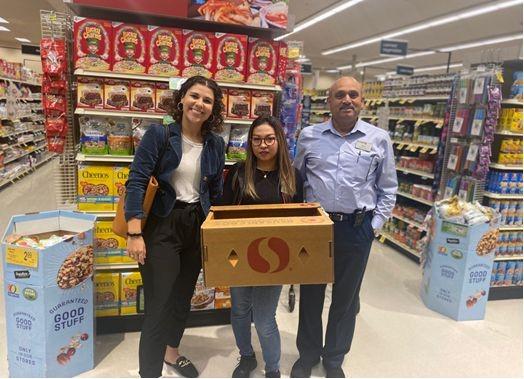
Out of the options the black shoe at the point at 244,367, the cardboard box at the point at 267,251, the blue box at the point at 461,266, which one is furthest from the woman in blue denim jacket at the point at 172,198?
the blue box at the point at 461,266

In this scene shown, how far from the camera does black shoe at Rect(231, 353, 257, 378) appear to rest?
2521mm

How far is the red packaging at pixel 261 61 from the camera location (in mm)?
2902

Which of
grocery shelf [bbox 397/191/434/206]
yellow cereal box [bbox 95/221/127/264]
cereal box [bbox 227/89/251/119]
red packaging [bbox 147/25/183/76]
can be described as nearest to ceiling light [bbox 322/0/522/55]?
grocery shelf [bbox 397/191/434/206]

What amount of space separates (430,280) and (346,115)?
87.9 inches

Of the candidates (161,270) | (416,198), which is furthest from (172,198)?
(416,198)

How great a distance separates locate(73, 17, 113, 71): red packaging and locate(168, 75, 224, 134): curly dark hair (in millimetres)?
912

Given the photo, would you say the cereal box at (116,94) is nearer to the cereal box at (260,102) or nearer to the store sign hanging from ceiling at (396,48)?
the cereal box at (260,102)

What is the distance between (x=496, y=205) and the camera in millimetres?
3900

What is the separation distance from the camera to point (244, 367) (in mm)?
2539

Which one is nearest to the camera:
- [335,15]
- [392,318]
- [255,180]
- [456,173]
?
[255,180]

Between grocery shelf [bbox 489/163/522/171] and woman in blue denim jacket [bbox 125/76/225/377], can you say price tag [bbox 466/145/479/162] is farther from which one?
woman in blue denim jacket [bbox 125/76/225/377]

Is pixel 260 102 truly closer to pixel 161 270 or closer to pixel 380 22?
pixel 161 270

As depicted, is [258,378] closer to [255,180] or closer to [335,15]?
[255,180]

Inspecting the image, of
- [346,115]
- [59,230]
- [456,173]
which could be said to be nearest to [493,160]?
[456,173]
